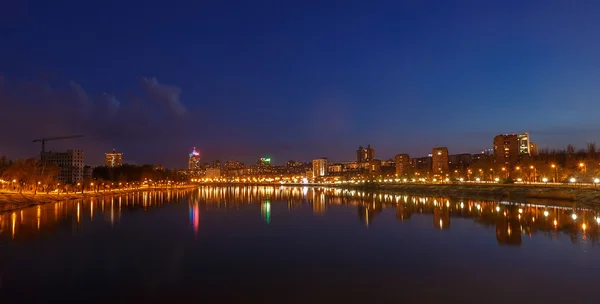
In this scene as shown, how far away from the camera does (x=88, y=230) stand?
22406 mm

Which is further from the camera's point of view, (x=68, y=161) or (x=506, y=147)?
(x=68, y=161)

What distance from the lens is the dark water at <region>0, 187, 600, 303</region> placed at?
33.7ft

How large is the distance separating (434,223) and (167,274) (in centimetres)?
Result: 1865

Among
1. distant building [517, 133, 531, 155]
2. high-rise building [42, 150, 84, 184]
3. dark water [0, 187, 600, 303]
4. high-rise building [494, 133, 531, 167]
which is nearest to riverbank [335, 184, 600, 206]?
dark water [0, 187, 600, 303]

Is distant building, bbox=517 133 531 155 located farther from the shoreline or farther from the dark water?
the dark water

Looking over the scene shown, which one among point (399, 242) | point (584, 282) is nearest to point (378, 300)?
point (584, 282)

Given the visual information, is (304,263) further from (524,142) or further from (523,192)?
(524,142)

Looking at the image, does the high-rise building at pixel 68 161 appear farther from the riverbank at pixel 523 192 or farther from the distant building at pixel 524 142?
the distant building at pixel 524 142

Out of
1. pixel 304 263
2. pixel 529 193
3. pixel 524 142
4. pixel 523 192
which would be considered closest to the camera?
pixel 304 263

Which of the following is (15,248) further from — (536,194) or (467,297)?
(536,194)

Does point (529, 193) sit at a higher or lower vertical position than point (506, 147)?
lower

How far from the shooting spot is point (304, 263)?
14.0 meters

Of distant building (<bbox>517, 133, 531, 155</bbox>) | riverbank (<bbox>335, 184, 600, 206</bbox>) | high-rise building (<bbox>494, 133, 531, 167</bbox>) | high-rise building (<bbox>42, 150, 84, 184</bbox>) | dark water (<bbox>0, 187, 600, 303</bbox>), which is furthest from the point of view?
distant building (<bbox>517, 133, 531, 155</bbox>)

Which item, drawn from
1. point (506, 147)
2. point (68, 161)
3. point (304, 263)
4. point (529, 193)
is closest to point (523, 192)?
point (529, 193)
